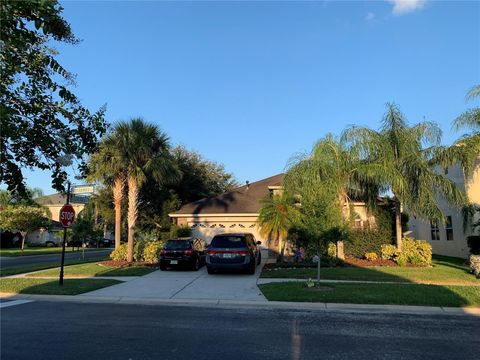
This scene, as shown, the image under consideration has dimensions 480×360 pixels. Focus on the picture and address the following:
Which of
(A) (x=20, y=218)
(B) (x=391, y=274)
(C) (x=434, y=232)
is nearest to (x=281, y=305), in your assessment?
(B) (x=391, y=274)

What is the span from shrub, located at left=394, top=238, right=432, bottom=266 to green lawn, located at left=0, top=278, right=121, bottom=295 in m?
12.4

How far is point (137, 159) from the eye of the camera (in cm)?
2145

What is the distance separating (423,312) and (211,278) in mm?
8144

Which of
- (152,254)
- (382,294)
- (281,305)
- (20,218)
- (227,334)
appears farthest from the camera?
(20,218)

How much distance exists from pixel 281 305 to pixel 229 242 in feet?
21.0

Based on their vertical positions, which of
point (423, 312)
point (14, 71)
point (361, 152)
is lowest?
point (423, 312)

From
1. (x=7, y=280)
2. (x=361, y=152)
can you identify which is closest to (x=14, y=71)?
(x=7, y=280)

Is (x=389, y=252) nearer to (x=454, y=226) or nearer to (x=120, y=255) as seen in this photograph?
(x=454, y=226)

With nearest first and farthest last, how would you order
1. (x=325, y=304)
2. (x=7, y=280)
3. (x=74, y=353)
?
(x=74, y=353) → (x=325, y=304) → (x=7, y=280)

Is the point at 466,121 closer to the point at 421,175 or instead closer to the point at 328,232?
the point at 421,175

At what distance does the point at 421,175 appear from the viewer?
1956 centimetres

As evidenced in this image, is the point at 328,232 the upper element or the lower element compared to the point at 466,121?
lower

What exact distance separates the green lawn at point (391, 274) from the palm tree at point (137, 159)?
7.49m

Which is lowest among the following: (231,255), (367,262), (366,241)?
(367,262)
